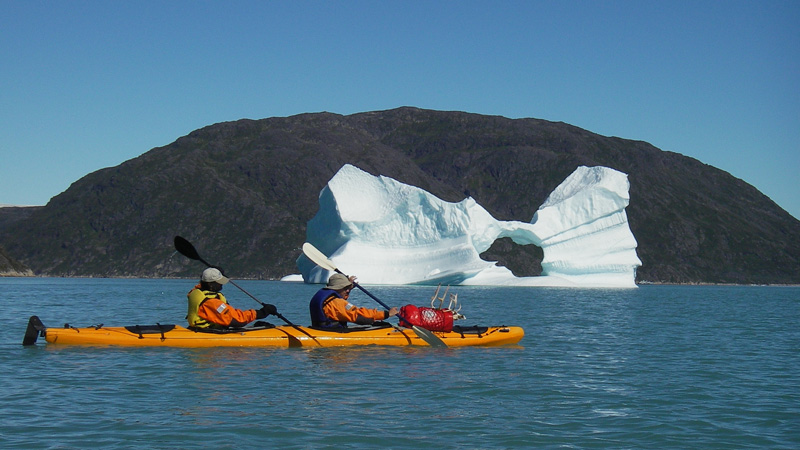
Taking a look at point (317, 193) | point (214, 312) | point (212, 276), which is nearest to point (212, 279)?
point (212, 276)

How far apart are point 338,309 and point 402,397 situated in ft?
14.4

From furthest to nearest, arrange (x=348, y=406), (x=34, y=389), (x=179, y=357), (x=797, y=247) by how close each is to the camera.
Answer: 1. (x=797, y=247)
2. (x=179, y=357)
3. (x=34, y=389)
4. (x=348, y=406)

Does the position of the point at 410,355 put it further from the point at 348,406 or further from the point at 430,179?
the point at 430,179

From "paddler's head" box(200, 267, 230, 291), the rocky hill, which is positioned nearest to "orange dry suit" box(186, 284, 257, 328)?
"paddler's head" box(200, 267, 230, 291)

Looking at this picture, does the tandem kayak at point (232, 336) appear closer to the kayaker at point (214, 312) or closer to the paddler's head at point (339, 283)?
the kayaker at point (214, 312)

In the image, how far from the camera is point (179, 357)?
503 inches

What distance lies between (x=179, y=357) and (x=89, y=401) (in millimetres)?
3721

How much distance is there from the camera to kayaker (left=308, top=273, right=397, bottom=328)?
13.8 metres

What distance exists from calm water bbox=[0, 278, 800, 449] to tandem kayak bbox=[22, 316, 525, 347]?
189 millimetres

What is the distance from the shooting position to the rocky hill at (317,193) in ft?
393

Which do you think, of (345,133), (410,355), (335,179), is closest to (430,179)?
(345,133)

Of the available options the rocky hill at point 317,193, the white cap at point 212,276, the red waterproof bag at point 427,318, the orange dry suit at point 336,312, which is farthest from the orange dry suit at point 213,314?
the rocky hill at point 317,193

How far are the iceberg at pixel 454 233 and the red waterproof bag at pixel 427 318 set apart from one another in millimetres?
29862

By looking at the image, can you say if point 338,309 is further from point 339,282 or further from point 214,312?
point 214,312
